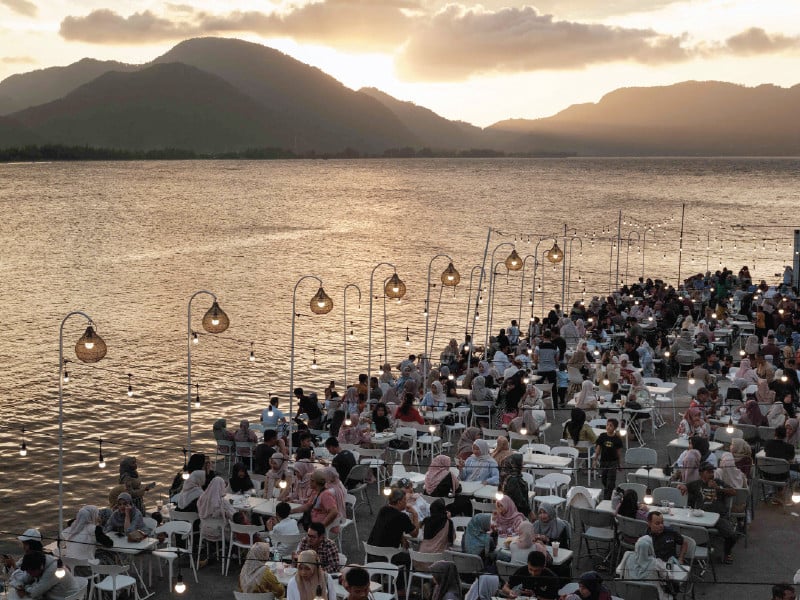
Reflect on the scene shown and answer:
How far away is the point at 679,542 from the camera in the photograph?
30.0 feet

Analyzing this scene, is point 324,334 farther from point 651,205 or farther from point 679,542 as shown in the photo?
point 651,205

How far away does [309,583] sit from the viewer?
746 cm

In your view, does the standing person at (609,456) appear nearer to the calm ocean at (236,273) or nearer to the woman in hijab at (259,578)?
the woman in hijab at (259,578)

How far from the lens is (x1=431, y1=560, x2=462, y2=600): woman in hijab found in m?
8.39

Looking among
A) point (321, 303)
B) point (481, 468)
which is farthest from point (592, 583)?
point (321, 303)

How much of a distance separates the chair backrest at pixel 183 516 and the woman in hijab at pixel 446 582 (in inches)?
136

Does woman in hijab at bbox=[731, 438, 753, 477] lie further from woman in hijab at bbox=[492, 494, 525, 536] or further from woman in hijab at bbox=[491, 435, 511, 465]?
woman in hijab at bbox=[492, 494, 525, 536]

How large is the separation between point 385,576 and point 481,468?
2506 mm

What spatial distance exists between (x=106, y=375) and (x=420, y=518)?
18.6m

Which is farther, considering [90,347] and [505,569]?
[90,347]

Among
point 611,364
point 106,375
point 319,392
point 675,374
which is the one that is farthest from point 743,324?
point 106,375

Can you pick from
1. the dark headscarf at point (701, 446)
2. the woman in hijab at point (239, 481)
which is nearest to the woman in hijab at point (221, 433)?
the woman in hijab at point (239, 481)

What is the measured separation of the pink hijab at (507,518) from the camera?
9.77 meters

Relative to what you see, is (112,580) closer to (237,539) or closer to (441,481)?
(237,539)
